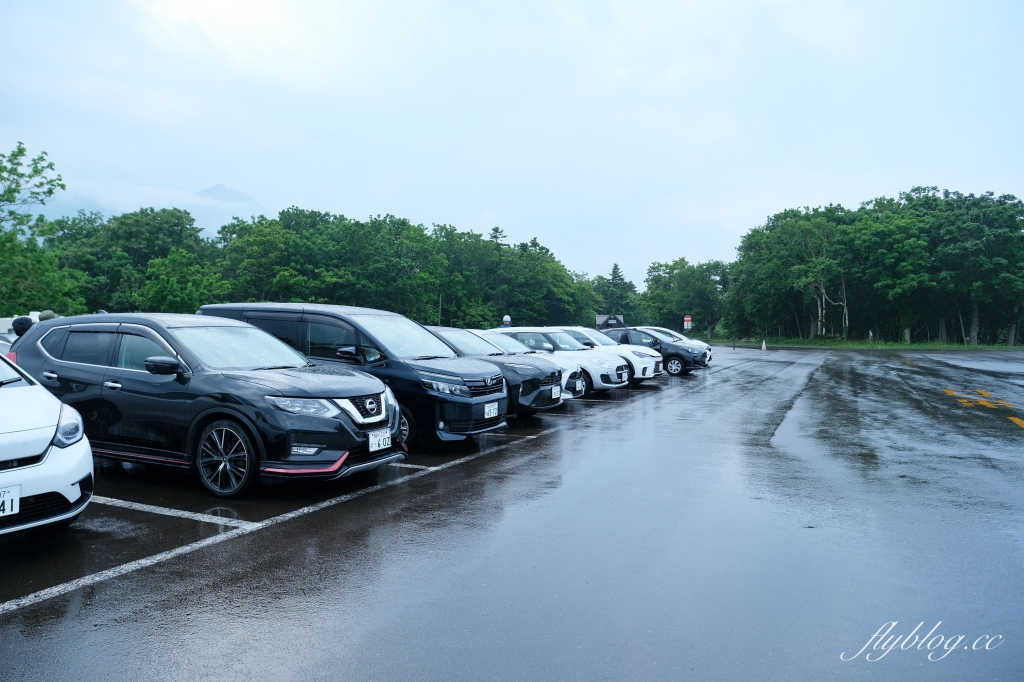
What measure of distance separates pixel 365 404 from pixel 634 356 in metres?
12.6

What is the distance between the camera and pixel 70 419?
5.29 metres

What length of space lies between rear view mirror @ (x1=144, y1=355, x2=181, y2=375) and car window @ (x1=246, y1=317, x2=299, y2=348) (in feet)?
9.35

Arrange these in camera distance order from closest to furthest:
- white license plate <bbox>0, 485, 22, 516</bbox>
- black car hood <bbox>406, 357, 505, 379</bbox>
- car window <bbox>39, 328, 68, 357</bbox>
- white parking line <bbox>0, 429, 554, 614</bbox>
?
white parking line <bbox>0, 429, 554, 614</bbox> < white license plate <bbox>0, 485, 22, 516</bbox> < car window <bbox>39, 328, 68, 357</bbox> < black car hood <bbox>406, 357, 505, 379</bbox>

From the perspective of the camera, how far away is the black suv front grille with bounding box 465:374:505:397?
29.7ft

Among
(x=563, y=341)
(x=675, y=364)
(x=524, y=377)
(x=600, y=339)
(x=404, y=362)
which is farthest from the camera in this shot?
(x=675, y=364)

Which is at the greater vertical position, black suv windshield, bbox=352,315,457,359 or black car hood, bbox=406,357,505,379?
black suv windshield, bbox=352,315,457,359

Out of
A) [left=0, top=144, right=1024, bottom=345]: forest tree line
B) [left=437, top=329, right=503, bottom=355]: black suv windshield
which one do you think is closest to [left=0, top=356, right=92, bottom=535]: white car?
[left=437, top=329, right=503, bottom=355]: black suv windshield

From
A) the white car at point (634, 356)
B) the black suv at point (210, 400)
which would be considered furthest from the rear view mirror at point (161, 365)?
the white car at point (634, 356)

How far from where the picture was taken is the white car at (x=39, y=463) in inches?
181

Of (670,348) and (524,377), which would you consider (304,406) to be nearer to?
(524,377)

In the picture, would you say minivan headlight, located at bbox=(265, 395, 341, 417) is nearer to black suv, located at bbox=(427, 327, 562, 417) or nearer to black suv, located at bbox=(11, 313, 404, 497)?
black suv, located at bbox=(11, 313, 404, 497)

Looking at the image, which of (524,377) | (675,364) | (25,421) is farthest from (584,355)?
(25,421)

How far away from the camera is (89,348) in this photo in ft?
24.2

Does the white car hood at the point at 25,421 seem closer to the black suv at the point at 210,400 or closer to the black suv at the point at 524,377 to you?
the black suv at the point at 210,400
